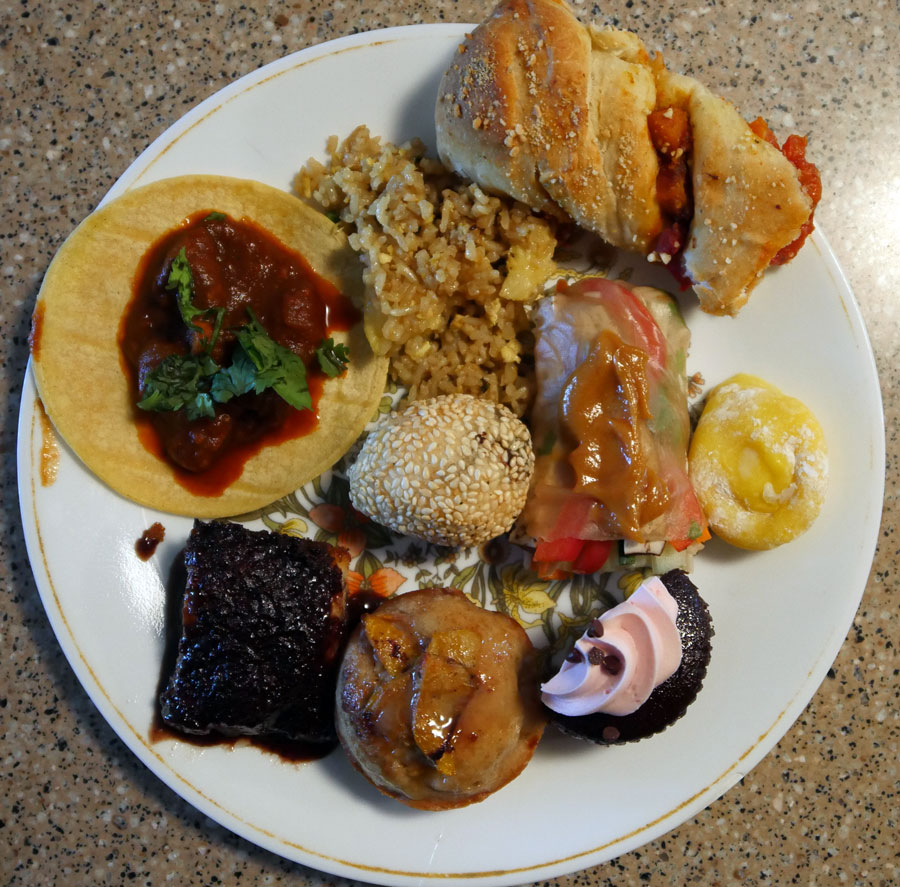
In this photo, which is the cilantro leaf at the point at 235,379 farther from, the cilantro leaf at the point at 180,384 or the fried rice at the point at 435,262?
the fried rice at the point at 435,262

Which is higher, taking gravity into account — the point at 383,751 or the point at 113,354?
the point at 113,354

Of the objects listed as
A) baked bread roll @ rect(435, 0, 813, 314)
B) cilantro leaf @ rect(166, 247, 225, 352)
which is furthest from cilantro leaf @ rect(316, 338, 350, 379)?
baked bread roll @ rect(435, 0, 813, 314)

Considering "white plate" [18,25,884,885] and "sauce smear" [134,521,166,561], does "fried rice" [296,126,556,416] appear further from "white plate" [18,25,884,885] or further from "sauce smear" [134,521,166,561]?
"sauce smear" [134,521,166,561]

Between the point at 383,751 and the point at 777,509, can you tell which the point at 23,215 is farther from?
the point at 777,509

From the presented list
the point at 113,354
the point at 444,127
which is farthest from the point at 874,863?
the point at 113,354

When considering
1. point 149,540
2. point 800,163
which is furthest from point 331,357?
point 800,163

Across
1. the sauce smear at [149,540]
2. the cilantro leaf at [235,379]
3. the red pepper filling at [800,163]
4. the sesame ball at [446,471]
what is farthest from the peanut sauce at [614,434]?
the sauce smear at [149,540]

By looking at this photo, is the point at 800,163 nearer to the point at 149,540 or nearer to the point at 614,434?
the point at 614,434
